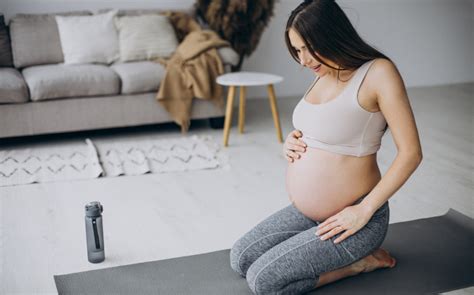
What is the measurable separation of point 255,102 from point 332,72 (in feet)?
10.5

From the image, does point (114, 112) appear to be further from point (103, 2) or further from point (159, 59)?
point (103, 2)

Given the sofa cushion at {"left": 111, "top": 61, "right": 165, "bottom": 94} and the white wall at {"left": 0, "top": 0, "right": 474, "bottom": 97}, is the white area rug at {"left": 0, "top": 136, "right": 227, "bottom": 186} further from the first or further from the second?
the white wall at {"left": 0, "top": 0, "right": 474, "bottom": 97}

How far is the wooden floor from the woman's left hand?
47cm

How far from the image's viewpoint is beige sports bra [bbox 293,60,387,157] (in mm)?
2090

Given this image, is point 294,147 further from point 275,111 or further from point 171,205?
point 275,111

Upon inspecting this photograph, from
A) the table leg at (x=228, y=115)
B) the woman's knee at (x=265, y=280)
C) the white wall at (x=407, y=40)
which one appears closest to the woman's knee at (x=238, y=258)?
the woman's knee at (x=265, y=280)

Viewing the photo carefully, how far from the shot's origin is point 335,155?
2.15 meters

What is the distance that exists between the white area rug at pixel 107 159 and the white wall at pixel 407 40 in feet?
4.78

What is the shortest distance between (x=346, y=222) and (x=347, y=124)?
0.31m

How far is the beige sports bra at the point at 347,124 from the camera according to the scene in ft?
6.86

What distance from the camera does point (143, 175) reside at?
3.62 m

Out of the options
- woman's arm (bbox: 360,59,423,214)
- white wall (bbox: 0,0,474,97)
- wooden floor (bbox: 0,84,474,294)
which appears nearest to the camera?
woman's arm (bbox: 360,59,423,214)

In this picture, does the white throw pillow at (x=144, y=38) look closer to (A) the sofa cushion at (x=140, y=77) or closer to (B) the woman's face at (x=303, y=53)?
(A) the sofa cushion at (x=140, y=77)

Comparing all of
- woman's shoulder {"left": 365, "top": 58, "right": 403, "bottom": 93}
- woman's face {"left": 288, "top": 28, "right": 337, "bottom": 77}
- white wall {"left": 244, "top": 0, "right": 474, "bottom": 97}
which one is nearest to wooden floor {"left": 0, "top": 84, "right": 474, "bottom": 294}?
woman's shoulder {"left": 365, "top": 58, "right": 403, "bottom": 93}
